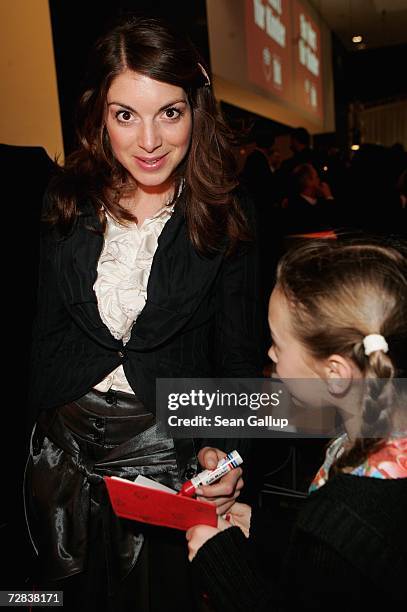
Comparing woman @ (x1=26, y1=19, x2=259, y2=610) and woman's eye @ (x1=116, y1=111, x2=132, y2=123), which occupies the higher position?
woman's eye @ (x1=116, y1=111, x2=132, y2=123)

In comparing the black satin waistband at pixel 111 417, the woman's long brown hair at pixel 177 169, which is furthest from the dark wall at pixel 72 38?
the black satin waistband at pixel 111 417

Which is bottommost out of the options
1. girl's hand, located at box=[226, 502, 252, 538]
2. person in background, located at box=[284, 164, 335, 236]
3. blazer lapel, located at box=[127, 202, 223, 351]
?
girl's hand, located at box=[226, 502, 252, 538]

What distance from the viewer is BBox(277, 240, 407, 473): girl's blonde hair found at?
0.94 meters

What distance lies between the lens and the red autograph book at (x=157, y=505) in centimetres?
90

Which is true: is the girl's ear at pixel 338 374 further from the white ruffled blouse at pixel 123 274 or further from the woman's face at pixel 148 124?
the woman's face at pixel 148 124

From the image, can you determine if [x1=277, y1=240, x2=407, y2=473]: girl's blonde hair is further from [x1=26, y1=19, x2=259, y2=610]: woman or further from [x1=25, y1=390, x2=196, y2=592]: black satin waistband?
[x1=25, y1=390, x2=196, y2=592]: black satin waistband

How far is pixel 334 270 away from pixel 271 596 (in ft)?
1.89

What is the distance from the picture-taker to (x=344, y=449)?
1.02 metres

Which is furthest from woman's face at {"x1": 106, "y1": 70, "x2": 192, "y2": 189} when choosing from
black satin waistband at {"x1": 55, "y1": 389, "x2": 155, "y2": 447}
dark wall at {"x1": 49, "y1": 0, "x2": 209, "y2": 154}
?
dark wall at {"x1": 49, "y1": 0, "x2": 209, "y2": 154}

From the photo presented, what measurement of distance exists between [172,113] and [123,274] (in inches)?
14.6

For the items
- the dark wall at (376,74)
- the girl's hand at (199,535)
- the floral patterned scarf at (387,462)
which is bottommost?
the girl's hand at (199,535)

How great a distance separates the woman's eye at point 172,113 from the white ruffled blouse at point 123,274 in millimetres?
217

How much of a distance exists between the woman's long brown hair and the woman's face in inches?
1.2

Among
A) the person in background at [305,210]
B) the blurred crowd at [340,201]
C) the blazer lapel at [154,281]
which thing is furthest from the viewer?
the person in background at [305,210]
